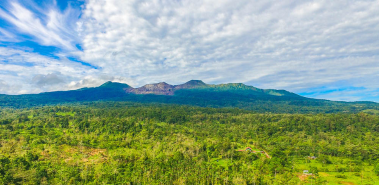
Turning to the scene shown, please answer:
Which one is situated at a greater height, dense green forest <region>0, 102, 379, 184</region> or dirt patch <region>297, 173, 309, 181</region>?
dense green forest <region>0, 102, 379, 184</region>

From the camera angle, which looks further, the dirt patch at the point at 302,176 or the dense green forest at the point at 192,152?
the dirt patch at the point at 302,176

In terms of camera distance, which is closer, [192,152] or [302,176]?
[302,176]

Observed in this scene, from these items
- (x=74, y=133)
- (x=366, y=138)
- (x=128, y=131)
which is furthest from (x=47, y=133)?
(x=366, y=138)

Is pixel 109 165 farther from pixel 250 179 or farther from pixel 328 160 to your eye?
pixel 328 160

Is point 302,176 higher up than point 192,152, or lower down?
lower down

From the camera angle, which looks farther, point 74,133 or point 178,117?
point 178,117

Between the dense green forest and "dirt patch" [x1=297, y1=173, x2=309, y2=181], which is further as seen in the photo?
"dirt patch" [x1=297, y1=173, x2=309, y2=181]

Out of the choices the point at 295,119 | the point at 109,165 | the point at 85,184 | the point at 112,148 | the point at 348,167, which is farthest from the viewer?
the point at 295,119

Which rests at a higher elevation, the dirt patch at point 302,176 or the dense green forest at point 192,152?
the dense green forest at point 192,152
